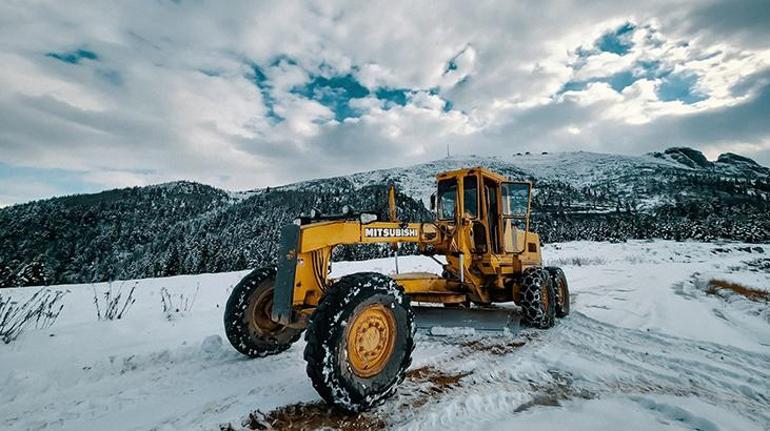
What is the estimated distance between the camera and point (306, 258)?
4.20 metres

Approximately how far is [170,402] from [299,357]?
1.59 m

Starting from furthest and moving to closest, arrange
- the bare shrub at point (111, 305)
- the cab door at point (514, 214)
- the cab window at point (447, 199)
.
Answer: the cab door at point (514, 214)
the cab window at point (447, 199)
the bare shrub at point (111, 305)

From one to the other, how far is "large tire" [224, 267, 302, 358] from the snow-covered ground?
18cm

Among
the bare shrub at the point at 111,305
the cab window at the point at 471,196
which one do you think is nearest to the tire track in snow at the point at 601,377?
the cab window at the point at 471,196

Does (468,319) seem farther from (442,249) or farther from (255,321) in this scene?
(255,321)

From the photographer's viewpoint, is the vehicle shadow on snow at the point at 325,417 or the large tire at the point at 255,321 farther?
the large tire at the point at 255,321

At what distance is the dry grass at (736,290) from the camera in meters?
8.53

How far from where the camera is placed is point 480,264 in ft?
22.6

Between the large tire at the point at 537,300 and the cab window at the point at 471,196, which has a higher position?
the cab window at the point at 471,196

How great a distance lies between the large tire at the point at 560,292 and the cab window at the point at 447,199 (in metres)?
2.50

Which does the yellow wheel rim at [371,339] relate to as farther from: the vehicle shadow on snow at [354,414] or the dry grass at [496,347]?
the dry grass at [496,347]

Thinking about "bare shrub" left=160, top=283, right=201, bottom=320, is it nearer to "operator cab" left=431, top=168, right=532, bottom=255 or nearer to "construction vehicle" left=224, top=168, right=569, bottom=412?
"construction vehicle" left=224, top=168, right=569, bottom=412

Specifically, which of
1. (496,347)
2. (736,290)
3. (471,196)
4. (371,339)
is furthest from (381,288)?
(736,290)

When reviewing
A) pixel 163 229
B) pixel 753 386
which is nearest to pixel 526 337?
pixel 753 386
